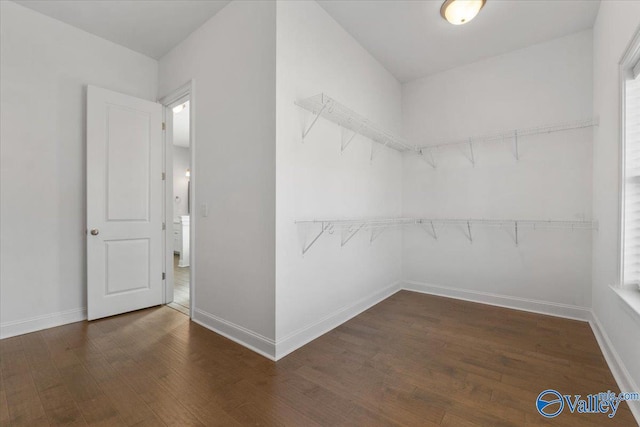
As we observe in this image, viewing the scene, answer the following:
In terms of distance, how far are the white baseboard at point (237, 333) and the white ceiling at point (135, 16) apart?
9.10 ft

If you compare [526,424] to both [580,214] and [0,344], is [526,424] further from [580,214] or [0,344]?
[0,344]

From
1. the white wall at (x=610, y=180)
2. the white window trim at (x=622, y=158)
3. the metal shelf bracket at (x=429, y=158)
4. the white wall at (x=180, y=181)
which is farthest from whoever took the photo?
the white wall at (x=180, y=181)

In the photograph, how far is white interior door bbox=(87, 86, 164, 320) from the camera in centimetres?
280

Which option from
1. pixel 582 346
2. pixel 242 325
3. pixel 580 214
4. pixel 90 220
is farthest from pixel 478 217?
pixel 90 220

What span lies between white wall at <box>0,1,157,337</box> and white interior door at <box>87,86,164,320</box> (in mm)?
193

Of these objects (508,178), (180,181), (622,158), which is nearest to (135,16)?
(622,158)

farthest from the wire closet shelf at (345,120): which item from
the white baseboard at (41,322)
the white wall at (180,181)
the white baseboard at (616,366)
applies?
the white wall at (180,181)

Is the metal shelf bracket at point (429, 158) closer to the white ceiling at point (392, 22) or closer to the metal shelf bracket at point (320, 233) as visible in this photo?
the white ceiling at point (392, 22)

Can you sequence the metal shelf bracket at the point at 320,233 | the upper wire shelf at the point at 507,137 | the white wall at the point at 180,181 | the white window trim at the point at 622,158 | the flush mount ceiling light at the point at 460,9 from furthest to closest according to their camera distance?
the white wall at the point at 180,181, the upper wire shelf at the point at 507,137, the metal shelf bracket at the point at 320,233, the flush mount ceiling light at the point at 460,9, the white window trim at the point at 622,158

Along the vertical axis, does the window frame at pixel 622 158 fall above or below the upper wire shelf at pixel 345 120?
below

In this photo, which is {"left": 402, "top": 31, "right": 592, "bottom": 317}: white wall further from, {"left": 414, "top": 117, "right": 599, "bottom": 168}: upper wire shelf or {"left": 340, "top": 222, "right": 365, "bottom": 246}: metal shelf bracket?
{"left": 340, "top": 222, "right": 365, "bottom": 246}: metal shelf bracket

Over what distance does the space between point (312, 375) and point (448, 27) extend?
329cm

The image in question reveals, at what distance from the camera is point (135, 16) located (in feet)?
8.63

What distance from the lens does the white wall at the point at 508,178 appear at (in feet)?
9.30
